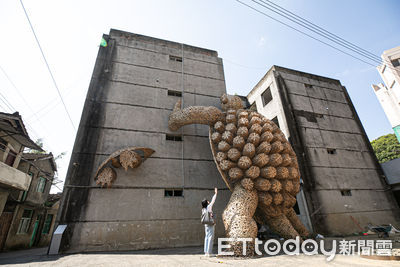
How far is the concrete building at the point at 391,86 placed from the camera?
21.7m

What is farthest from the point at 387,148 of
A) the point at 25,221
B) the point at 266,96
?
the point at 25,221

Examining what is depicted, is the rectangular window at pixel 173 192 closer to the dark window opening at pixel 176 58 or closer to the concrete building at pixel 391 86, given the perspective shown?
the dark window opening at pixel 176 58

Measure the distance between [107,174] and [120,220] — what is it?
5.61 feet

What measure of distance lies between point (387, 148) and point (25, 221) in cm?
3903

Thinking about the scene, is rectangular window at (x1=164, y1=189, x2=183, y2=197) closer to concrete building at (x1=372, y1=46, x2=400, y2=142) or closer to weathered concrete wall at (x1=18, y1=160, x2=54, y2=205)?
weathered concrete wall at (x1=18, y1=160, x2=54, y2=205)

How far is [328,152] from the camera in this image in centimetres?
1142

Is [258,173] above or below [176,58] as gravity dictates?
below

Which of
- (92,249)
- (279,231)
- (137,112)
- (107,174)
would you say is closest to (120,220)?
(92,249)

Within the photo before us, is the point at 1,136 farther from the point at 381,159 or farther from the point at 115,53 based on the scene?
the point at 381,159

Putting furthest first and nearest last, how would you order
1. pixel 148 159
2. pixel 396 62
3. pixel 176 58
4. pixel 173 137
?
pixel 396 62 → pixel 176 58 → pixel 173 137 → pixel 148 159

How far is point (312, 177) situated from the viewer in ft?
33.3

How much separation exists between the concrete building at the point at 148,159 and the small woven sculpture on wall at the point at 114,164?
12.3 inches

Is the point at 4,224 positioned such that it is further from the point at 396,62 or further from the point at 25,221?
the point at 396,62

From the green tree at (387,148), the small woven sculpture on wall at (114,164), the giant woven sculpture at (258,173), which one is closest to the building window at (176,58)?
the giant woven sculpture at (258,173)
